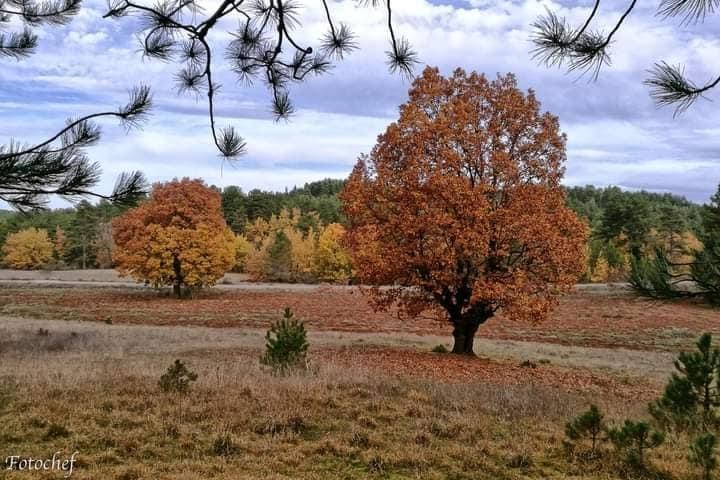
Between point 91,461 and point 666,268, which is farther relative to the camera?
point 91,461

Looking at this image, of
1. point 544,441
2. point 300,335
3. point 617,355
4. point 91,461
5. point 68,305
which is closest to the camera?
point 91,461

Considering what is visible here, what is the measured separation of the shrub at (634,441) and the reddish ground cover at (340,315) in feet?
61.3

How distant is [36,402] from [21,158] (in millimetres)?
5250

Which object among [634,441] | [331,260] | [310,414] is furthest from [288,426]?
[331,260]

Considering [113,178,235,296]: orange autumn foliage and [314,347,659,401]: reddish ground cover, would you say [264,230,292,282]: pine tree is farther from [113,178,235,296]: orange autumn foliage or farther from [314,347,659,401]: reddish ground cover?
[314,347,659,401]: reddish ground cover

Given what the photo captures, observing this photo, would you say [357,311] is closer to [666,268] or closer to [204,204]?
[204,204]

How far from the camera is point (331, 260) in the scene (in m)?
69.3

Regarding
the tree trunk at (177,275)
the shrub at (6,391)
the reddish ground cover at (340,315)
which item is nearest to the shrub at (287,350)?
the shrub at (6,391)

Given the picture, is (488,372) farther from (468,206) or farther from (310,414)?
(310,414)

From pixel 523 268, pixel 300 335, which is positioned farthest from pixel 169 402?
pixel 523 268

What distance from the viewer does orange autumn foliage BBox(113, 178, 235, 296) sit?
41.4 m

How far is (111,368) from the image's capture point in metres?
11.1

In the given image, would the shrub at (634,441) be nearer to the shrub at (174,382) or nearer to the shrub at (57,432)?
the shrub at (174,382)

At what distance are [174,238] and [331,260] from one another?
29758mm
